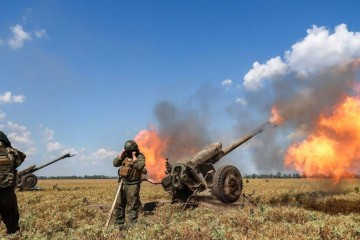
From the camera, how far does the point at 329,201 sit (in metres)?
16.4

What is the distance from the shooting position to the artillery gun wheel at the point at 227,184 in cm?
1425

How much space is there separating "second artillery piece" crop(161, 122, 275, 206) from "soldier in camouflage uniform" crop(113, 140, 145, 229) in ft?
13.3

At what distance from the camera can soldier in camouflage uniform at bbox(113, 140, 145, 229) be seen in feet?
34.3

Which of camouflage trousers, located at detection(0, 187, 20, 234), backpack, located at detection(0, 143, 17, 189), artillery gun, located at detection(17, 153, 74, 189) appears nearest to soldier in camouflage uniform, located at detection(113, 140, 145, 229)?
camouflage trousers, located at detection(0, 187, 20, 234)

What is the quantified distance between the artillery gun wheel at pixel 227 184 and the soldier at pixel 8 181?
7.43 metres

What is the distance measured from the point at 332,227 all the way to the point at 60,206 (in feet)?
34.8

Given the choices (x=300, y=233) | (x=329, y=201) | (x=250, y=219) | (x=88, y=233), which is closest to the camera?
(x=300, y=233)

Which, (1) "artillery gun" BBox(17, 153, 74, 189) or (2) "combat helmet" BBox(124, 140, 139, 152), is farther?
(1) "artillery gun" BBox(17, 153, 74, 189)

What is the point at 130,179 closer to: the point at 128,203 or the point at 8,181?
the point at 128,203

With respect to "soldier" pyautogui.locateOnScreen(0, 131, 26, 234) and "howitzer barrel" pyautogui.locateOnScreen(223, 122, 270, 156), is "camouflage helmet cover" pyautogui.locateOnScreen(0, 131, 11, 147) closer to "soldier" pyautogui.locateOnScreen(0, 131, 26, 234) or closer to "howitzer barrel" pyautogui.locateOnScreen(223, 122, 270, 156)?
"soldier" pyautogui.locateOnScreen(0, 131, 26, 234)

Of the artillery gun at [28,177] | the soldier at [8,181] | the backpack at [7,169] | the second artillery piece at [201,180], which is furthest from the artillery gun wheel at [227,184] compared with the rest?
the artillery gun at [28,177]

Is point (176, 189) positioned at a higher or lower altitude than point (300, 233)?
higher

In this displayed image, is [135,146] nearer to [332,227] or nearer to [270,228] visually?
[270,228]

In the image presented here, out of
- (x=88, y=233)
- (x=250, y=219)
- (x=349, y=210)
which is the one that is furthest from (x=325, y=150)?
(x=88, y=233)
